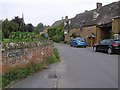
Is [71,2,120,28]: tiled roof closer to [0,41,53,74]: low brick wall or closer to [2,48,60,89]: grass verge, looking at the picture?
[0,41,53,74]: low brick wall

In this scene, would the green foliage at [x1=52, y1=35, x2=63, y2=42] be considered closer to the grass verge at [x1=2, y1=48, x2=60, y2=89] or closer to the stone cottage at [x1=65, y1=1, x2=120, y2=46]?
the stone cottage at [x1=65, y1=1, x2=120, y2=46]

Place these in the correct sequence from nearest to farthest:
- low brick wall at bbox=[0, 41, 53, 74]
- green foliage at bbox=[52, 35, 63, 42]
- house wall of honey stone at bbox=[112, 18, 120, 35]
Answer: low brick wall at bbox=[0, 41, 53, 74], house wall of honey stone at bbox=[112, 18, 120, 35], green foliage at bbox=[52, 35, 63, 42]

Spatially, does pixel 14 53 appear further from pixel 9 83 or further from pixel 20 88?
pixel 20 88

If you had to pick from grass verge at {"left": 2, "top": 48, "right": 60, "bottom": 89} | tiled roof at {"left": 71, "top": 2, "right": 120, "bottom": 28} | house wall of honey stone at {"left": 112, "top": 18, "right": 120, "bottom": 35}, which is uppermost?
tiled roof at {"left": 71, "top": 2, "right": 120, "bottom": 28}

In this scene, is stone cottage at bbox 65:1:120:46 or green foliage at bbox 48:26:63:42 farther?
green foliage at bbox 48:26:63:42

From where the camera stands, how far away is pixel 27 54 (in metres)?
12.7

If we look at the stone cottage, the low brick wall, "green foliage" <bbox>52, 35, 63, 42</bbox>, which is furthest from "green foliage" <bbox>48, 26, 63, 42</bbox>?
the low brick wall

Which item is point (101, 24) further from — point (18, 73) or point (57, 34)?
point (18, 73)

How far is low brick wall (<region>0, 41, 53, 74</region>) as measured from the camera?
32.4 ft

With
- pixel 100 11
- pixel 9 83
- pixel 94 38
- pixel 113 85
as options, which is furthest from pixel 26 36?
pixel 100 11

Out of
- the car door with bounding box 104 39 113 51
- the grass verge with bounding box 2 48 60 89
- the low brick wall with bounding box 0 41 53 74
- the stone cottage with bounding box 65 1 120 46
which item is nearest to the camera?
the grass verge with bounding box 2 48 60 89

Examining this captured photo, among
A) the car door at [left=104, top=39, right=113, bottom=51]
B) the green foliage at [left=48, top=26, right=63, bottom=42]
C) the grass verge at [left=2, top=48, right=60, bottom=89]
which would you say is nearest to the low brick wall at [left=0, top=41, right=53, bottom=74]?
the grass verge at [left=2, top=48, right=60, bottom=89]

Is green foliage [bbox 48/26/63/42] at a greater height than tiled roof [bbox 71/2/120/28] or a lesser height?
lesser

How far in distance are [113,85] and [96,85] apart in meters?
0.58
